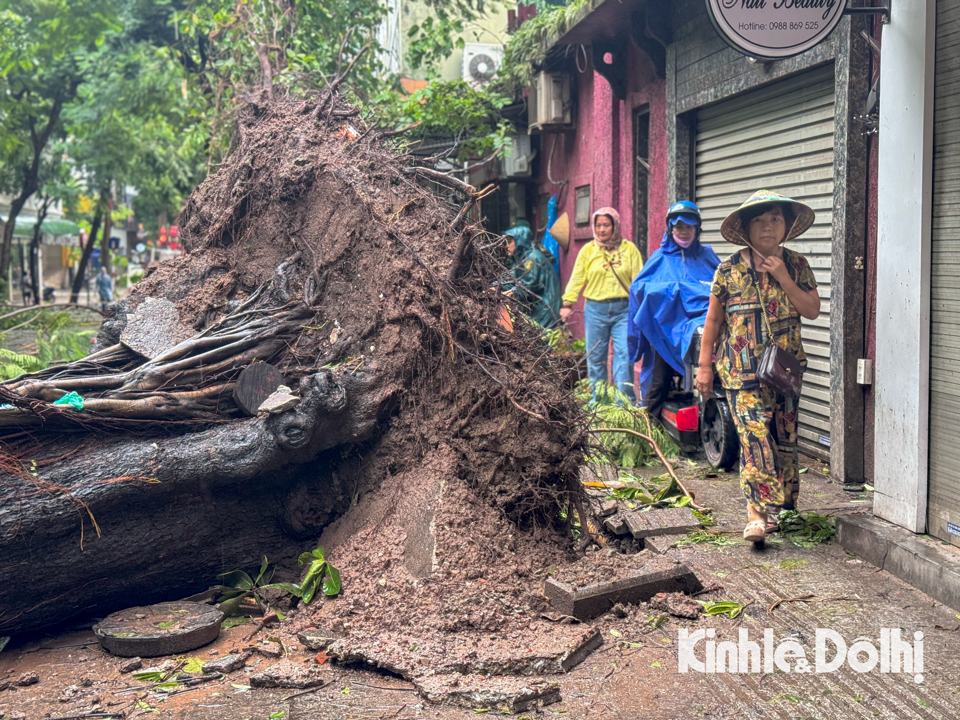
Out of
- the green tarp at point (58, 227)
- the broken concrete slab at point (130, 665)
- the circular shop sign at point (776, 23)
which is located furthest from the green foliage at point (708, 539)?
the green tarp at point (58, 227)

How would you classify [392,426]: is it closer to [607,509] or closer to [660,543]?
[607,509]

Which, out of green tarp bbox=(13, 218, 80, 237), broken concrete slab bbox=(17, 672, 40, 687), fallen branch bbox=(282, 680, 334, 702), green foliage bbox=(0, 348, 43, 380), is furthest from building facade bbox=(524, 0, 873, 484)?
green tarp bbox=(13, 218, 80, 237)

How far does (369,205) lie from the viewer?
532 cm

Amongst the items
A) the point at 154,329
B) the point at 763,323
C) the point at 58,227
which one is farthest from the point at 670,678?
the point at 58,227

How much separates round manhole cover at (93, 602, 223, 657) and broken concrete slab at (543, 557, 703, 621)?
1.67 m

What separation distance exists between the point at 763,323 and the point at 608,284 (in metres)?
3.69

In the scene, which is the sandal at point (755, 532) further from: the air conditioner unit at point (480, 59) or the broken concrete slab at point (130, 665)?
the air conditioner unit at point (480, 59)

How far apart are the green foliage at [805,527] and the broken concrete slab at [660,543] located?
2.32 feet

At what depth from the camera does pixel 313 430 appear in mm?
4523

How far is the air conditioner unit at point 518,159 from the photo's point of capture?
547 inches

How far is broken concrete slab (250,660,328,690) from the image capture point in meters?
3.72

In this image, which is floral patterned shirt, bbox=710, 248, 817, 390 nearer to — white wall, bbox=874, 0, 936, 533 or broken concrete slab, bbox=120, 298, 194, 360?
white wall, bbox=874, 0, 936, 533

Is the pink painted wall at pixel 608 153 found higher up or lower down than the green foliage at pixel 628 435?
higher up

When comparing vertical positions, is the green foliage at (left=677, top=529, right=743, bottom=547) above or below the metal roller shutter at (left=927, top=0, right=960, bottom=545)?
below
